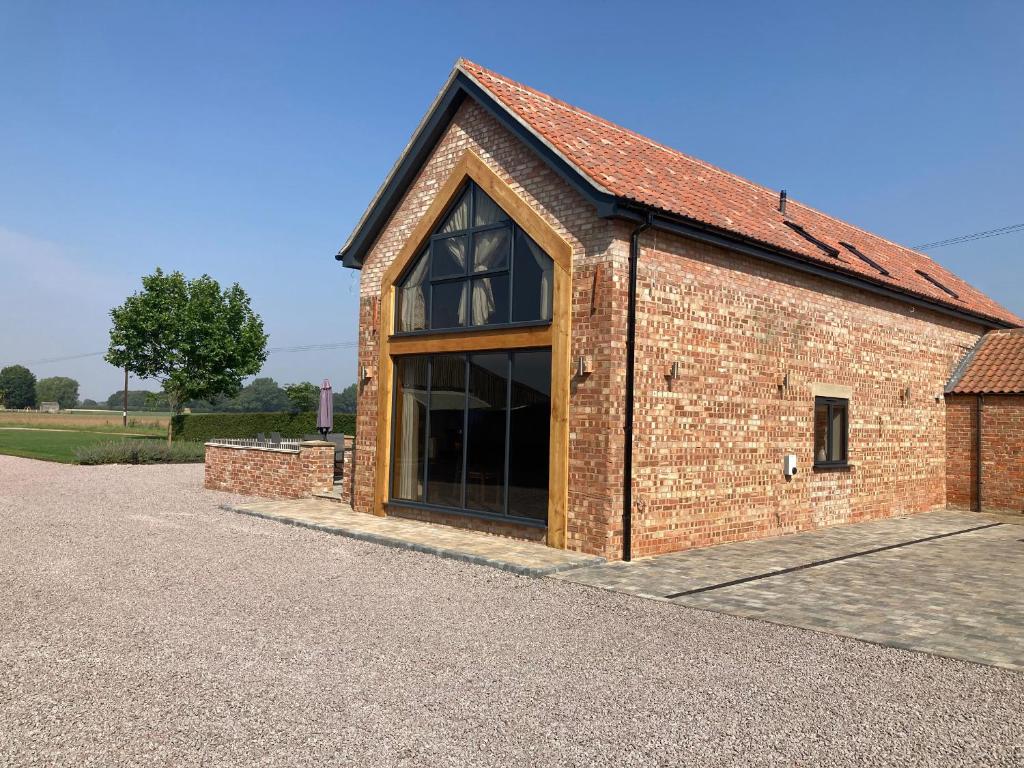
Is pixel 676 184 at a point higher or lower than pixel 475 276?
higher

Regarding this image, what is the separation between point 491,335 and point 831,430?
679 centimetres

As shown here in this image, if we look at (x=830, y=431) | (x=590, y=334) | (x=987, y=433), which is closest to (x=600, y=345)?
(x=590, y=334)

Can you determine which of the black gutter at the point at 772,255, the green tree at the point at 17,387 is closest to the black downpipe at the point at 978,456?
the black gutter at the point at 772,255

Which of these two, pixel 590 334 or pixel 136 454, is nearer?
pixel 590 334

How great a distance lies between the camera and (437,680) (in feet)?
18.1

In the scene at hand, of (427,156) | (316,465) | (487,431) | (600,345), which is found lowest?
(316,465)

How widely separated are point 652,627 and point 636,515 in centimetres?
342

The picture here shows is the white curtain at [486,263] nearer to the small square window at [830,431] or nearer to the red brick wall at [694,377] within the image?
the red brick wall at [694,377]

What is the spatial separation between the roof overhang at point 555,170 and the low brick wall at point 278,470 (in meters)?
4.55

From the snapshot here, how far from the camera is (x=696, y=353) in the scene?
1140 centimetres

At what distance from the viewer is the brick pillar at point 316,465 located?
54.6 ft

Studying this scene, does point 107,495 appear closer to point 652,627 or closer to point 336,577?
point 336,577

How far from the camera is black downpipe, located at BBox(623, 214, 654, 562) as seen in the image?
409 inches

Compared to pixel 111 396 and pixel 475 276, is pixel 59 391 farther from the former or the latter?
pixel 475 276
